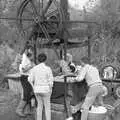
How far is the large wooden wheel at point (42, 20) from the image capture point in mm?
5309

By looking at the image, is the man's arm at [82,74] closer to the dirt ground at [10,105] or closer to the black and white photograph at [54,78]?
the black and white photograph at [54,78]

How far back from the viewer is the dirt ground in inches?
211

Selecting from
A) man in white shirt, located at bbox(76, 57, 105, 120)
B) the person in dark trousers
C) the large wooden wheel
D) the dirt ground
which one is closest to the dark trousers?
the person in dark trousers

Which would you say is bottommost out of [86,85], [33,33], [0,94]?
[0,94]

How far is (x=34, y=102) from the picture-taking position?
5270 mm

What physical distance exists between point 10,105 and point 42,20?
7.41ft

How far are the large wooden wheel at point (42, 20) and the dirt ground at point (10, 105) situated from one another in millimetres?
1641

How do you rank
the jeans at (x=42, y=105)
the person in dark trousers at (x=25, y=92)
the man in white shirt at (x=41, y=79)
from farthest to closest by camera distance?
the person in dark trousers at (x=25, y=92)
the jeans at (x=42, y=105)
the man in white shirt at (x=41, y=79)

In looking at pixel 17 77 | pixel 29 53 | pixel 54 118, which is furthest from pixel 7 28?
pixel 54 118

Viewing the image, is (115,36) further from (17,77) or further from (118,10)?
(17,77)

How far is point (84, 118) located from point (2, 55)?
6.78 metres

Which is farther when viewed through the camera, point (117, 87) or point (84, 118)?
point (117, 87)

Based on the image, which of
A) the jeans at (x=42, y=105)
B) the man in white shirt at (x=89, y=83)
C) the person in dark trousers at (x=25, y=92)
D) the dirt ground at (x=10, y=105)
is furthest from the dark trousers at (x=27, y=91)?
the man in white shirt at (x=89, y=83)

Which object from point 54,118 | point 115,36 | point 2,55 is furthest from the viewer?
point 115,36
